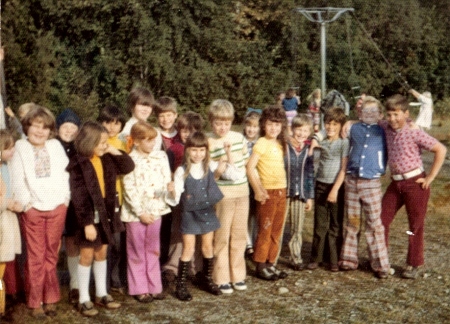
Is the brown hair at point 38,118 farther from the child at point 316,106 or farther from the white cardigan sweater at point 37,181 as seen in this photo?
the child at point 316,106

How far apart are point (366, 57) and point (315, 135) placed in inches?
954

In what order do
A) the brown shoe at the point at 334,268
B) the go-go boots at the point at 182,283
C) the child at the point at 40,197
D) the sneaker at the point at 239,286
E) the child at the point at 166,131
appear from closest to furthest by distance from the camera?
1. the child at the point at 40,197
2. the go-go boots at the point at 182,283
3. the sneaker at the point at 239,286
4. the child at the point at 166,131
5. the brown shoe at the point at 334,268

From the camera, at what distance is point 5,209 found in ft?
14.7

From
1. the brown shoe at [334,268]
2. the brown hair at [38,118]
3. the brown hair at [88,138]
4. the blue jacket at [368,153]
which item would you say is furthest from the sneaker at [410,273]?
the brown hair at [38,118]

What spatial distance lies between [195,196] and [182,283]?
0.70 metres

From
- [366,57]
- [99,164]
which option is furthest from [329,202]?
[366,57]

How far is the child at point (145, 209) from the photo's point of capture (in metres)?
4.96

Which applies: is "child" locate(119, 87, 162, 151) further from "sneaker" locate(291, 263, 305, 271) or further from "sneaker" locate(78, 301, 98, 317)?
"sneaker" locate(291, 263, 305, 271)

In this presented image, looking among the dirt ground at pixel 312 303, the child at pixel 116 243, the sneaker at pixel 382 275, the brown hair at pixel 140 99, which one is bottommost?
the dirt ground at pixel 312 303

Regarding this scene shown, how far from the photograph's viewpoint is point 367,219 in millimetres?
5801

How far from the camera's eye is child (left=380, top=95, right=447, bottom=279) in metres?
5.50

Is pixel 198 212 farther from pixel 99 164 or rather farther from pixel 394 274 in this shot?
pixel 394 274

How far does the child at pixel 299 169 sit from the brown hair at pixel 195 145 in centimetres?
86

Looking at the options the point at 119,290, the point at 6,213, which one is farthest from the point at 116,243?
the point at 6,213
